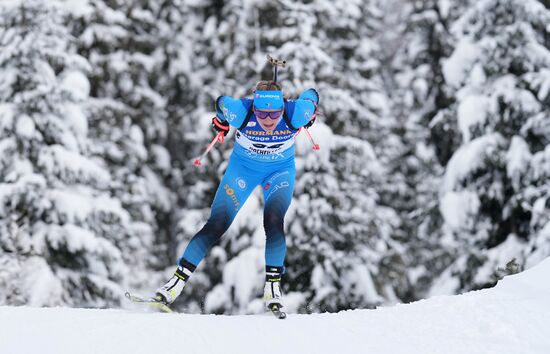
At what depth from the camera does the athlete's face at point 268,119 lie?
21.6 feet

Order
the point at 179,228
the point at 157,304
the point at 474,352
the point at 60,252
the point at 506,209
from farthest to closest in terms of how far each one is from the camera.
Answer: the point at 179,228 < the point at 506,209 < the point at 60,252 < the point at 157,304 < the point at 474,352

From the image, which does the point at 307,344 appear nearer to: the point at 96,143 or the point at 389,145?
the point at 96,143

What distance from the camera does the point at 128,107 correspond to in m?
19.0

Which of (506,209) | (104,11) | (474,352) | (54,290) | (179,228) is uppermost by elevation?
(104,11)

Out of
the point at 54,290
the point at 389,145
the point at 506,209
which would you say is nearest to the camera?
the point at 54,290

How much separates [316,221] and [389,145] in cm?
897

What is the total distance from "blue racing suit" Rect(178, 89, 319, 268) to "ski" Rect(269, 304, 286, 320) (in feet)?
1.45

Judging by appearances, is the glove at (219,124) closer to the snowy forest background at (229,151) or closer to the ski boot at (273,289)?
the ski boot at (273,289)

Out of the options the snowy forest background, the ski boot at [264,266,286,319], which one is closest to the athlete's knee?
the ski boot at [264,266,286,319]

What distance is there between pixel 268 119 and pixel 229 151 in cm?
913

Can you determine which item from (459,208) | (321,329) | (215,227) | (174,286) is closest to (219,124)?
(215,227)

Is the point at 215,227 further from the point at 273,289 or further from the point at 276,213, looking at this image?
the point at 273,289

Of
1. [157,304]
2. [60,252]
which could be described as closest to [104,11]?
[60,252]

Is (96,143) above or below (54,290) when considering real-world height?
above
